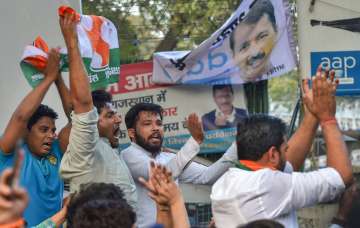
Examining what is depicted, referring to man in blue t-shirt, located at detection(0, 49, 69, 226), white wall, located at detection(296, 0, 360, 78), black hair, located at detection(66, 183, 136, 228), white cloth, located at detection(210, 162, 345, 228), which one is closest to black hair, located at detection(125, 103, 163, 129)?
man in blue t-shirt, located at detection(0, 49, 69, 226)

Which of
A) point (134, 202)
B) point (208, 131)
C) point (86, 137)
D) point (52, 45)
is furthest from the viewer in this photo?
point (208, 131)

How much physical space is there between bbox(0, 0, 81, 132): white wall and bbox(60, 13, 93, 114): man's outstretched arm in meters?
1.66

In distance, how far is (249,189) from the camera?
3.04 m

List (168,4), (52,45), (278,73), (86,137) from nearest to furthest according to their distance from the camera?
(86,137)
(52,45)
(278,73)
(168,4)

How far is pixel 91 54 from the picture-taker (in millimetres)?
4316

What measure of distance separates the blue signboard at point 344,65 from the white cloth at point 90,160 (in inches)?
76.3

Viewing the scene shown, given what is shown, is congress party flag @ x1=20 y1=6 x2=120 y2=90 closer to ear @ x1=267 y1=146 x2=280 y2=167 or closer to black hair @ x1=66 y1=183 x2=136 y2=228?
black hair @ x1=66 y1=183 x2=136 y2=228

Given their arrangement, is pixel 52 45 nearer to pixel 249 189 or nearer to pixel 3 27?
pixel 3 27

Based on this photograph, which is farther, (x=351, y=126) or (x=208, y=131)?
(x=351, y=126)

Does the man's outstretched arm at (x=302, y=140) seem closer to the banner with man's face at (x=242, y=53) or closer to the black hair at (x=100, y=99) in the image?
the black hair at (x=100, y=99)

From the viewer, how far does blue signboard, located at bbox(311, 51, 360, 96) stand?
526 cm

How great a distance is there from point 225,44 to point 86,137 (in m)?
2.61

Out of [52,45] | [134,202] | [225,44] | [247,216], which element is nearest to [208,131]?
[225,44]

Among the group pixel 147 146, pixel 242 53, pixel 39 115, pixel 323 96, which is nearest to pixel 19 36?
pixel 39 115
